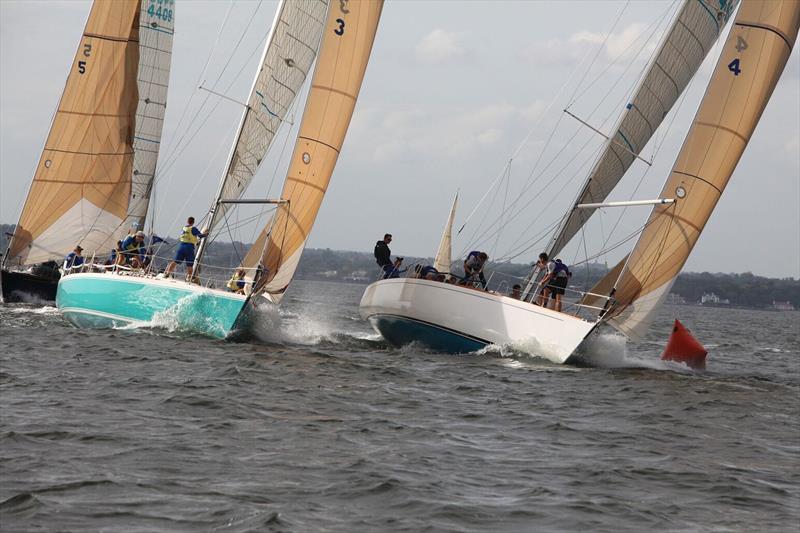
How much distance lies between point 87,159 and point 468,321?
11.0 metres

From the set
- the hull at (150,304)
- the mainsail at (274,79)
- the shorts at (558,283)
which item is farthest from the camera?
the mainsail at (274,79)

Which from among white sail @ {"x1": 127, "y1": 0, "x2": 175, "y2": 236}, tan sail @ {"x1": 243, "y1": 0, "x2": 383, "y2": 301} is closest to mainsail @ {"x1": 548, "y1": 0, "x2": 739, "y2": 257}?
tan sail @ {"x1": 243, "y1": 0, "x2": 383, "y2": 301}

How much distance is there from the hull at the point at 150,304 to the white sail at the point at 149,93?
638 centimetres

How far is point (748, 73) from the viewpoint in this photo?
60.7 feet

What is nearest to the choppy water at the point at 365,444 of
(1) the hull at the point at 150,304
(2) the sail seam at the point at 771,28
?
(1) the hull at the point at 150,304

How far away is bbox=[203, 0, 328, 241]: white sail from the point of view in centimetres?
2050

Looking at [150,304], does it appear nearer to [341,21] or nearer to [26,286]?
[341,21]

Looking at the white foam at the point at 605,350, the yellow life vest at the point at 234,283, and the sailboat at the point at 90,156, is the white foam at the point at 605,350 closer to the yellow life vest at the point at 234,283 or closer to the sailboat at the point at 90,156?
the yellow life vest at the point at 234,283

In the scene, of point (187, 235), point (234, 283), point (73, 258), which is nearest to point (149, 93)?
point (73, 258)

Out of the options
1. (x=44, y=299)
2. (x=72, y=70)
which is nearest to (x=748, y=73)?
(x=72, y=70)

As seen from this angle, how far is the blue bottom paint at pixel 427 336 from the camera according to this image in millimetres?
19734

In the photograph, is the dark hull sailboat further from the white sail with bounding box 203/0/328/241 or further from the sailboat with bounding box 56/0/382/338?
the white sail with bounding box 203/0/328/241

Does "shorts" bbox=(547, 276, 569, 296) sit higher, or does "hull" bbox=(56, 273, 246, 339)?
"shorts" bbox=(547, 276, 569, 296)

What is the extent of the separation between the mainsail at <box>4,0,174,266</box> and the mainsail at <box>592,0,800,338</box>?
12862mm
